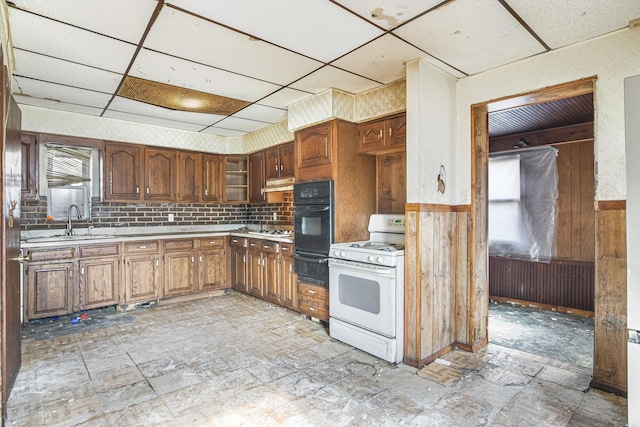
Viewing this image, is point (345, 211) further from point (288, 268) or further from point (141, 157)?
point (141, 157)

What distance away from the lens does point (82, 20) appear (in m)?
2.26

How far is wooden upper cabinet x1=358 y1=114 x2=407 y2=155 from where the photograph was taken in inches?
132

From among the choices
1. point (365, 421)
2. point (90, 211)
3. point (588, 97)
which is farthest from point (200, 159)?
point (588, 97)

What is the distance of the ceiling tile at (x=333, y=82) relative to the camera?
3.14 metres

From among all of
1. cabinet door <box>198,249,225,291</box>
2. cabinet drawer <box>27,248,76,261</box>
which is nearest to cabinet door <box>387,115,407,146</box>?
cabinet door <box>198,249,225,291</box>

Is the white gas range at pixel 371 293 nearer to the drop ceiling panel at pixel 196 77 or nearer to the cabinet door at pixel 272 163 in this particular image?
the drop ceiling panel at pixel 196 77

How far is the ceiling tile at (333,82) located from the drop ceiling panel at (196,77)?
322mm

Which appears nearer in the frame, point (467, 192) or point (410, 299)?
point (410, 299)

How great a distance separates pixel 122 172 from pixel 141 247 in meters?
1.09

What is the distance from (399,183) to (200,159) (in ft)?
10.7

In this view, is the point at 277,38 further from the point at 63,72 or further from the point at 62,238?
the point at 62,238

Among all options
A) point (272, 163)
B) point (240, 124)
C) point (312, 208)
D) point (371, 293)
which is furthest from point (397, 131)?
point (240, 124)

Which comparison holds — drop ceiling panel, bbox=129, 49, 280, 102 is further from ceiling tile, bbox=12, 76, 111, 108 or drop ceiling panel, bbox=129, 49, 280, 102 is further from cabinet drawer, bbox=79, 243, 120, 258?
cabinet drawer, bbox=79, 243, 120, 258

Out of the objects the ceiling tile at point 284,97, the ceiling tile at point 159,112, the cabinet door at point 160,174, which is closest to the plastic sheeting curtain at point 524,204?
the ceiling tile at point 284,97
